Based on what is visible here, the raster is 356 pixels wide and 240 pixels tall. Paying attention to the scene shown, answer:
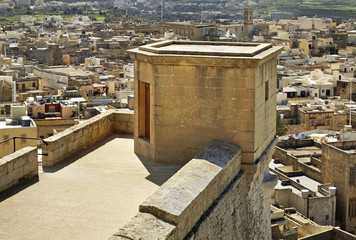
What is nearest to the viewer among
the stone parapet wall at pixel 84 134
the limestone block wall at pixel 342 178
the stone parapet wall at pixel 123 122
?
the stone parapet wall at pixel 84 134

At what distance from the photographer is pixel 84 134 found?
29.1 feet

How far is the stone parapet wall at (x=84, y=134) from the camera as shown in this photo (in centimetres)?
796

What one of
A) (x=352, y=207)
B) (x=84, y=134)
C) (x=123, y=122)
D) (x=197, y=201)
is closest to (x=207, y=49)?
(x=84, y=134)

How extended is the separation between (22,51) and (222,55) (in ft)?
184

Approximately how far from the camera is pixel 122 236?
191 inches

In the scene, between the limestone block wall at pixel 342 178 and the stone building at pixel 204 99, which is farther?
the limestone block wall at pixel 342 178

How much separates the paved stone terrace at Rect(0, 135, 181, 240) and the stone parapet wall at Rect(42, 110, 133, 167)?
0.41 feet

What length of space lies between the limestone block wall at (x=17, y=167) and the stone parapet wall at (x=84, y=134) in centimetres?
53

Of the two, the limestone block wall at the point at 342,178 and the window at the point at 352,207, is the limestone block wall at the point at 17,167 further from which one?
the window at the point at 352,207

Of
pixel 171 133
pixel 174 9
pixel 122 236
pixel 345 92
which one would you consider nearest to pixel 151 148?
pixel 171 133

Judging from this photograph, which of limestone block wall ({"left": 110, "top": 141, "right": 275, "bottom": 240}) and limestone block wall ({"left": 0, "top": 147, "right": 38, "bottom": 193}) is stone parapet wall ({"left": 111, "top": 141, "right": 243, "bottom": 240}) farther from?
limestone block wall ({"left": 0, "top": 147, "right": 38, "bottom": 193})

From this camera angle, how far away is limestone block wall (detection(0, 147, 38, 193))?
22.4 feet

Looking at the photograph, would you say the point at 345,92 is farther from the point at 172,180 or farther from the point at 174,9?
the point at 174,9

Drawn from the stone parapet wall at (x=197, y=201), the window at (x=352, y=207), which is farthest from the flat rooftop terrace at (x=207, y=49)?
the window at (x=352, y=207)
